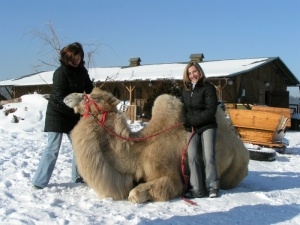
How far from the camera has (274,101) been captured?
28406mm

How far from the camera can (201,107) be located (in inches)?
200

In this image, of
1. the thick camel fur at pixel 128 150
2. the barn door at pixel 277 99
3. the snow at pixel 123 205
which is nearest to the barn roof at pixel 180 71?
the barn door at pixel 277 99

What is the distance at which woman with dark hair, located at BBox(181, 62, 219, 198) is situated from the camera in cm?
498

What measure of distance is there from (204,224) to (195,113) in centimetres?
165

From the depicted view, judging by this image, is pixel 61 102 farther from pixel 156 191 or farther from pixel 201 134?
pixel 201 134

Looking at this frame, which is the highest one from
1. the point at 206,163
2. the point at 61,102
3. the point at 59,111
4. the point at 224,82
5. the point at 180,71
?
the point at 180,71

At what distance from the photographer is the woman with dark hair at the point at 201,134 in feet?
16.4

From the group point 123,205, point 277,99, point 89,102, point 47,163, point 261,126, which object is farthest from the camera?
point 277,99

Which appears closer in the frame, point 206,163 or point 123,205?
point 123,205

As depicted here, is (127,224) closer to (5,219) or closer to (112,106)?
(5,219)

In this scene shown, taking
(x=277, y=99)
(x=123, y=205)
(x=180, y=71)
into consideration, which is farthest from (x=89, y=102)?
(x=277, y=99)

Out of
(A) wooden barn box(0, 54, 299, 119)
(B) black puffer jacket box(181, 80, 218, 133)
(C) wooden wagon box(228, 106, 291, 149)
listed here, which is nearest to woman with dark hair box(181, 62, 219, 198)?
(B) black puffer jacket box(181, 80, 218, 133)

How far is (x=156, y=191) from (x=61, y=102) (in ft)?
5.49

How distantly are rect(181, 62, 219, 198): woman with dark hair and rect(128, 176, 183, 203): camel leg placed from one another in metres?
0.32
